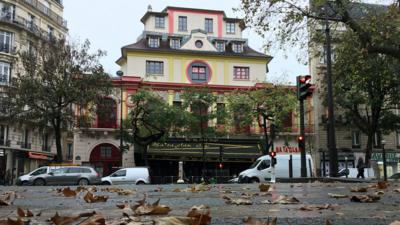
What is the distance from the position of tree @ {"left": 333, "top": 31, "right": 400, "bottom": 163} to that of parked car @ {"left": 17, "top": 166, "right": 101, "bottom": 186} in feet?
55.9

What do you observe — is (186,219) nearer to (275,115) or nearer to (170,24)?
(275,115)

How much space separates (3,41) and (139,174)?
23234 millimetres

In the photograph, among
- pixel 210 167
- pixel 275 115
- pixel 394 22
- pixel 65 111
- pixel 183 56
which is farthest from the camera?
pixel 183 56

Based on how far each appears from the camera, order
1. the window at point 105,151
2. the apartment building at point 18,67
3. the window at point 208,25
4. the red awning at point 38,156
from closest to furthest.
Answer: the apartment building at point 18,67
the window at point 105,151
the red awning at point 38,156
the window at point 208,25

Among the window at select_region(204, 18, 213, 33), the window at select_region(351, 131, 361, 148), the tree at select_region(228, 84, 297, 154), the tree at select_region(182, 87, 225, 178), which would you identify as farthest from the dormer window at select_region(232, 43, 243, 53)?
the window at select_region(351, 131, 361, 148)

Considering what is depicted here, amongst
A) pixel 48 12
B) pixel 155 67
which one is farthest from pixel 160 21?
pixel 48 12

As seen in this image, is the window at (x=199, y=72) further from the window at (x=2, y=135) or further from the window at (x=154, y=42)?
the window at (x=2, y=135)

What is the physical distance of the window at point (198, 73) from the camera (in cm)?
5038

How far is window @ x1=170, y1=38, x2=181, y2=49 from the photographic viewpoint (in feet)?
166

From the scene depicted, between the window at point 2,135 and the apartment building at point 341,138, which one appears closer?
the window at point 2,135

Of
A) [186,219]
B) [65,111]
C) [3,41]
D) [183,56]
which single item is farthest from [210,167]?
[186,219]

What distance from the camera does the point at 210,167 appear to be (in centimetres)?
4544

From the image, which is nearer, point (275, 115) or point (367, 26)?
point (367, 26)

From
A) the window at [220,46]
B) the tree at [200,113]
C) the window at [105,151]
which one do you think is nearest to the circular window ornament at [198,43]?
the window at [220,46]
